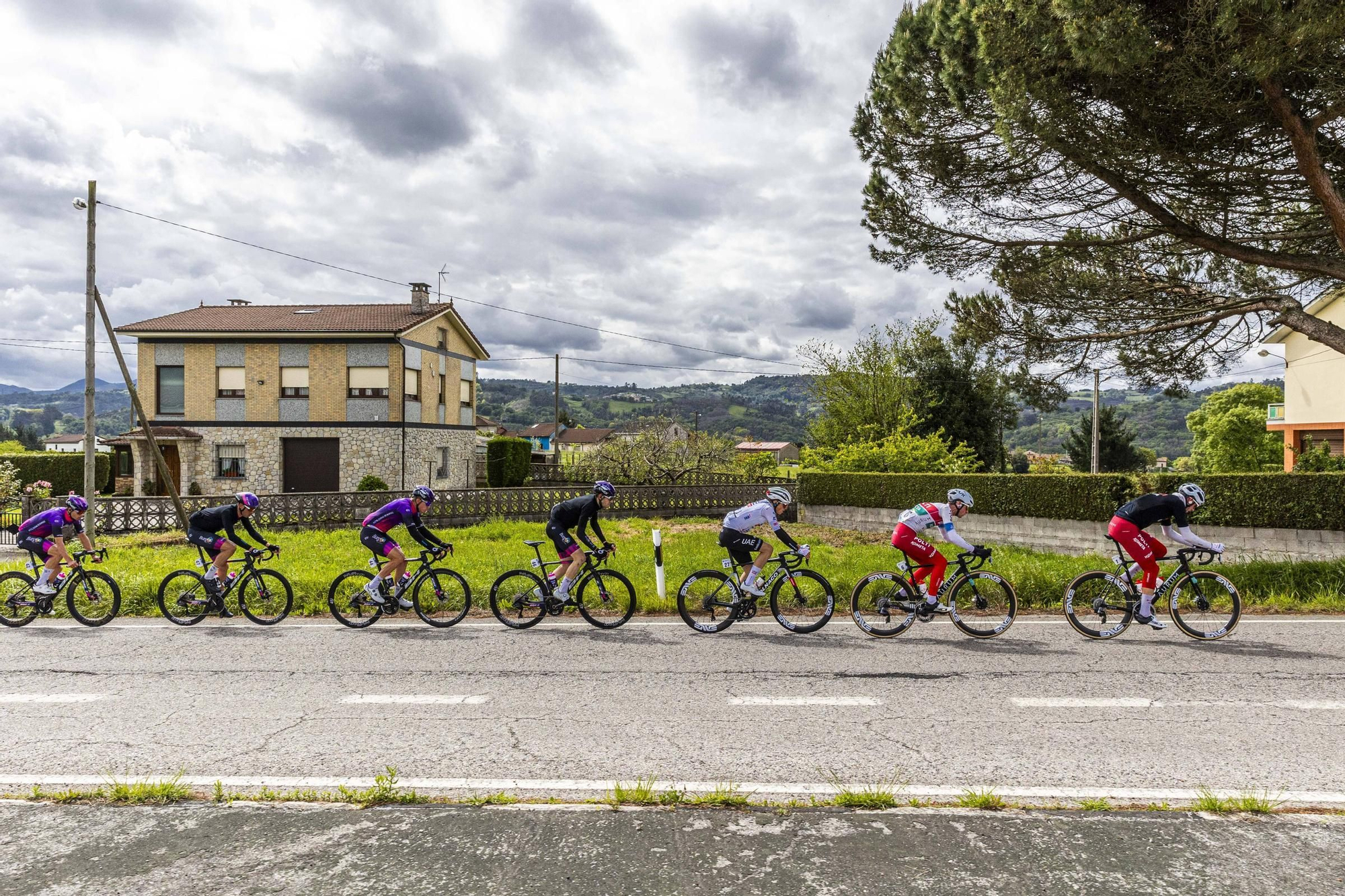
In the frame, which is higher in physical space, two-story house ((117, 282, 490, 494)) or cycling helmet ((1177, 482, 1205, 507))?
two-story house ((117, 282, 490, 494))

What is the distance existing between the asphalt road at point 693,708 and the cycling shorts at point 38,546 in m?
1.24

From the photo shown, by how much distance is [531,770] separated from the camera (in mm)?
4957

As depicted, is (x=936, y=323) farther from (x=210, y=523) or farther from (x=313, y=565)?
(x=210, y=523)

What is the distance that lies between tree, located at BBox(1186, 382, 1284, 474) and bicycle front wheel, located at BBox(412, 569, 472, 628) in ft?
159

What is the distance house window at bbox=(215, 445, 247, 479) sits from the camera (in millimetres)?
32312

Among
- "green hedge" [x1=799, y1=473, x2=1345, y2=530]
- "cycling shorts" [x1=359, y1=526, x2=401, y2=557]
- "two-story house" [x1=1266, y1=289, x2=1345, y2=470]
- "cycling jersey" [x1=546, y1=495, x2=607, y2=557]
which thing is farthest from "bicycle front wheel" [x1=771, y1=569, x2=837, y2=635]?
"two-story house" [x1=1266, y1=289, x2=1345, y2=470]

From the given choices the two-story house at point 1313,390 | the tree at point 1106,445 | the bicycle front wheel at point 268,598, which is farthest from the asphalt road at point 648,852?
the tree at point 1106,445

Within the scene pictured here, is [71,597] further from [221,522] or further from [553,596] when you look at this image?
[553,596]

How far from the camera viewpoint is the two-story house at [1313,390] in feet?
109

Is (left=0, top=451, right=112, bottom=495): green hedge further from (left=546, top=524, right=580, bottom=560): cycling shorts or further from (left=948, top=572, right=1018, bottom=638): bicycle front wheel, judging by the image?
(left=948, top=572, right=1018, bottom=638): bicycle front wheel

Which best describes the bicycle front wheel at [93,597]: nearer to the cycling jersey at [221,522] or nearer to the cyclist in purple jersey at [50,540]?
the cyclist in purple jersey at [50,540]

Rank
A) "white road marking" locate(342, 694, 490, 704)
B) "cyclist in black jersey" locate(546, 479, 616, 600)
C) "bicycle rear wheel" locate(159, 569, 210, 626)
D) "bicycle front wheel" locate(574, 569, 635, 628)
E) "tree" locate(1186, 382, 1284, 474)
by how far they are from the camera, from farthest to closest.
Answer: "tree" locate(1186, 382, 1284, 474) → "bicycle rear wheel" locate(159, 569, 210, 626) → "bicycle front wheel" locate(574, 569, 635, 628) → "cyclist in black jersey" locate(546, 479, 616, 600) → "white road marking" locate(342, 694, 490, 704)

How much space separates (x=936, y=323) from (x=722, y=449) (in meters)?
14.6

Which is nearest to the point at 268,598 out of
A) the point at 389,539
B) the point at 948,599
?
the point at 389,539
